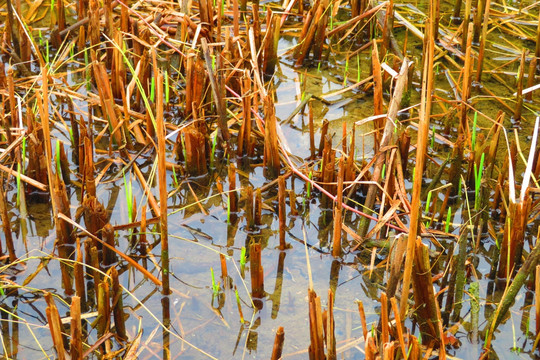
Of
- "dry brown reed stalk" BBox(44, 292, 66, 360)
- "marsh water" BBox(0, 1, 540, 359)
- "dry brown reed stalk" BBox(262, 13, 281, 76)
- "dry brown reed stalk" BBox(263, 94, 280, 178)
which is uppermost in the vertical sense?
"dry brown reed stalk" BBox(262, 13, 281, 76)

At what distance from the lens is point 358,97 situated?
4.13 m

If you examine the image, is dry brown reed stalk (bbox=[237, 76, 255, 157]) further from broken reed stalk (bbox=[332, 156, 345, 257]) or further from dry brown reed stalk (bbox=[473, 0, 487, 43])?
dry brown reed stalk (bbox=[473, 0, 487, 43])

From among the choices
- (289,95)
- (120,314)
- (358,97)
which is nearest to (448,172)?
A: (358,97)

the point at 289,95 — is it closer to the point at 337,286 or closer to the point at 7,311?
the point at 337,286

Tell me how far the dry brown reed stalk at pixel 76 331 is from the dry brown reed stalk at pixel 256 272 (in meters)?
0.76

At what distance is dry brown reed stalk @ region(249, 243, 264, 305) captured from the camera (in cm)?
246

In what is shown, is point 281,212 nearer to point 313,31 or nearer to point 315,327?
point 315,327

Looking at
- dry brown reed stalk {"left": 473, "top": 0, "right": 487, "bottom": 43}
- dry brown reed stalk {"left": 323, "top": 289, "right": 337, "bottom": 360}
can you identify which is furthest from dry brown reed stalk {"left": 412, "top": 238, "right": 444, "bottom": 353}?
dry brown reed stalk {"left": 473, "top": 0, "right": 487, "bottom": 43}

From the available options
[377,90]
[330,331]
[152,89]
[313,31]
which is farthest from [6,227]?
[313,31]

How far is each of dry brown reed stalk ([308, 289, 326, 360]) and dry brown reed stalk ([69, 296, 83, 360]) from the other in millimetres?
775

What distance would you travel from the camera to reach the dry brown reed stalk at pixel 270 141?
314 centimetres

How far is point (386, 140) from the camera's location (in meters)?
2.86

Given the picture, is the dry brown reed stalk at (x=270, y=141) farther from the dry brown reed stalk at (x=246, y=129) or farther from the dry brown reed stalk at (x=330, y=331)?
the dry brown reed stalk at (x=330, y=331)

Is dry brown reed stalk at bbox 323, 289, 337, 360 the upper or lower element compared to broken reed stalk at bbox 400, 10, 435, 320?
lower
